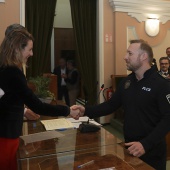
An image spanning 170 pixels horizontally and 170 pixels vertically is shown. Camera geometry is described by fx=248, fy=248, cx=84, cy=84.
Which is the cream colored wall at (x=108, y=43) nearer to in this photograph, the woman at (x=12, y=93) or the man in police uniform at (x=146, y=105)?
the man in police uniform at (x=146, y=105)

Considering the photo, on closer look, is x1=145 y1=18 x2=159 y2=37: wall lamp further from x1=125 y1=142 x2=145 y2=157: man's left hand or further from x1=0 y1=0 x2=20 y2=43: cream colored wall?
x1=125 y1=142 x2=145 y2=157: man's left hand

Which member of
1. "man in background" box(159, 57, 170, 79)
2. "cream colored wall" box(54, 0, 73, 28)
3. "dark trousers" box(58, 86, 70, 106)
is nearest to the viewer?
"man in background" box(159, 57, 170, 79)

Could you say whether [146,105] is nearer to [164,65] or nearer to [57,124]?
[57,124]

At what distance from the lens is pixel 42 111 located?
173 cm

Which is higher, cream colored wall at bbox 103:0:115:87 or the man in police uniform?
cream colored wall at bbox 103:0:115:87

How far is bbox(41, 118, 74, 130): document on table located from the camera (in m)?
2.02

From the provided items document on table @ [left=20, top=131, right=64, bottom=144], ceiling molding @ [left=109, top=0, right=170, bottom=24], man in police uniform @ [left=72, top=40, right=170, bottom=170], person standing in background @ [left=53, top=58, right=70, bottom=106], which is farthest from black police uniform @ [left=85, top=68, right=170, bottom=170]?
person standing in background @ [left=53, top=58, right=70, bottom=106]

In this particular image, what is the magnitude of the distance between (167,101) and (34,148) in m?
0.94

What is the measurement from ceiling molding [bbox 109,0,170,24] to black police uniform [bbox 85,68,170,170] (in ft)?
12.4

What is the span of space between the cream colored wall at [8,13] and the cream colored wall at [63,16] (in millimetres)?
2837

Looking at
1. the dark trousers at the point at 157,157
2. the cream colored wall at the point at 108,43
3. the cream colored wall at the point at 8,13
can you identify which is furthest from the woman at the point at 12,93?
the cream colored wall at the point at 108,43

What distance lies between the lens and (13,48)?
1562 mm

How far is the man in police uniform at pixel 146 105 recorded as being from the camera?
5.54 ft

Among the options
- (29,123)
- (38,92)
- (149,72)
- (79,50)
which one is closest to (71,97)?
(79,50)
